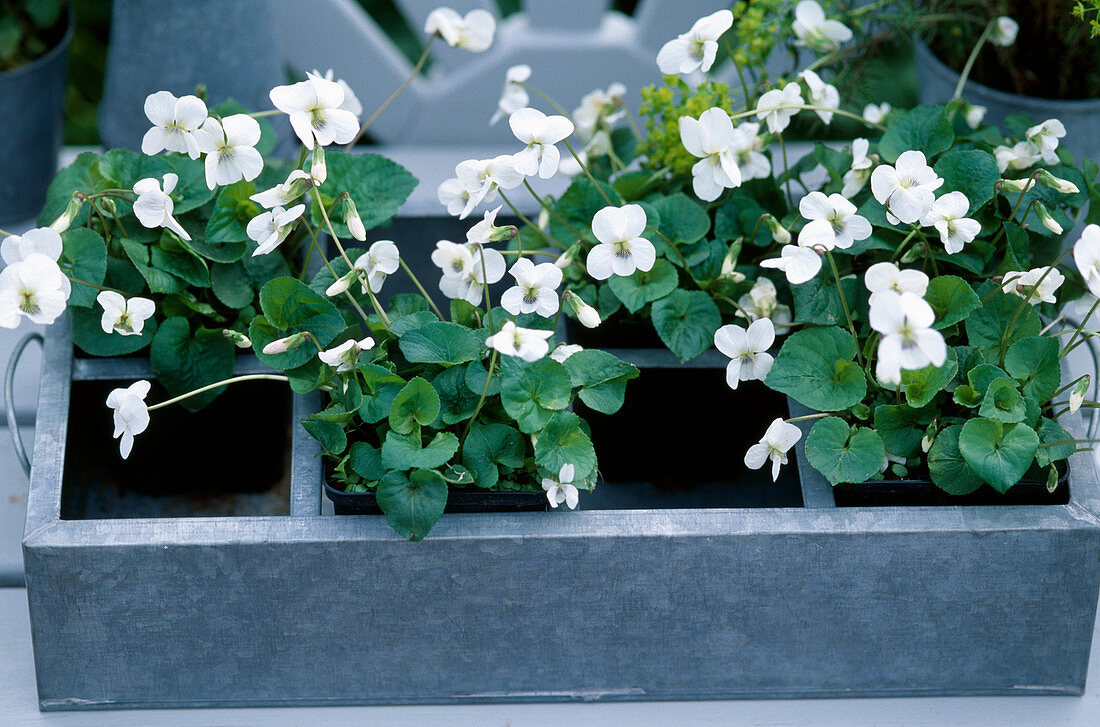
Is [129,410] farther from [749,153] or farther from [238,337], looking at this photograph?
[749,153]

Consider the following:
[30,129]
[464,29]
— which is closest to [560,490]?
[464,29]

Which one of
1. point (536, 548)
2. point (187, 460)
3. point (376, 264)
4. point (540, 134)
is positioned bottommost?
point (187, 460)

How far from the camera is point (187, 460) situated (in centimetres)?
104

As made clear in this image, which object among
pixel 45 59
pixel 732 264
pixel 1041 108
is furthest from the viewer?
pixel 45 59

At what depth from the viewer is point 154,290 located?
2.93ft

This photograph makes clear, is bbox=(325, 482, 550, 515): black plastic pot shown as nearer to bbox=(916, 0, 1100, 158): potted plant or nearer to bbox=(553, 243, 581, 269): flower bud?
bbox=(553, 243, 581, 269): flower bud

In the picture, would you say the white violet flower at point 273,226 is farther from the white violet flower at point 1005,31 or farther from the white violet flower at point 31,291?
the white violet flower at point 1005,31

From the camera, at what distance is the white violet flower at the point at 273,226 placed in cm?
83

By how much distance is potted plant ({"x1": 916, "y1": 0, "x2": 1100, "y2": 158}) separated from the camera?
1.14m

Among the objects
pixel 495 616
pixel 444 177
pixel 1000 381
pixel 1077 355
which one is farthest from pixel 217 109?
pixel 1077 355

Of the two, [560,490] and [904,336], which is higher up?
[904,336]

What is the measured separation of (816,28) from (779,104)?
0.49 feet

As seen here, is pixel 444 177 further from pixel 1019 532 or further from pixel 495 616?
pixel 1019 532

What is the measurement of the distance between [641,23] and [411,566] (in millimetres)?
954
